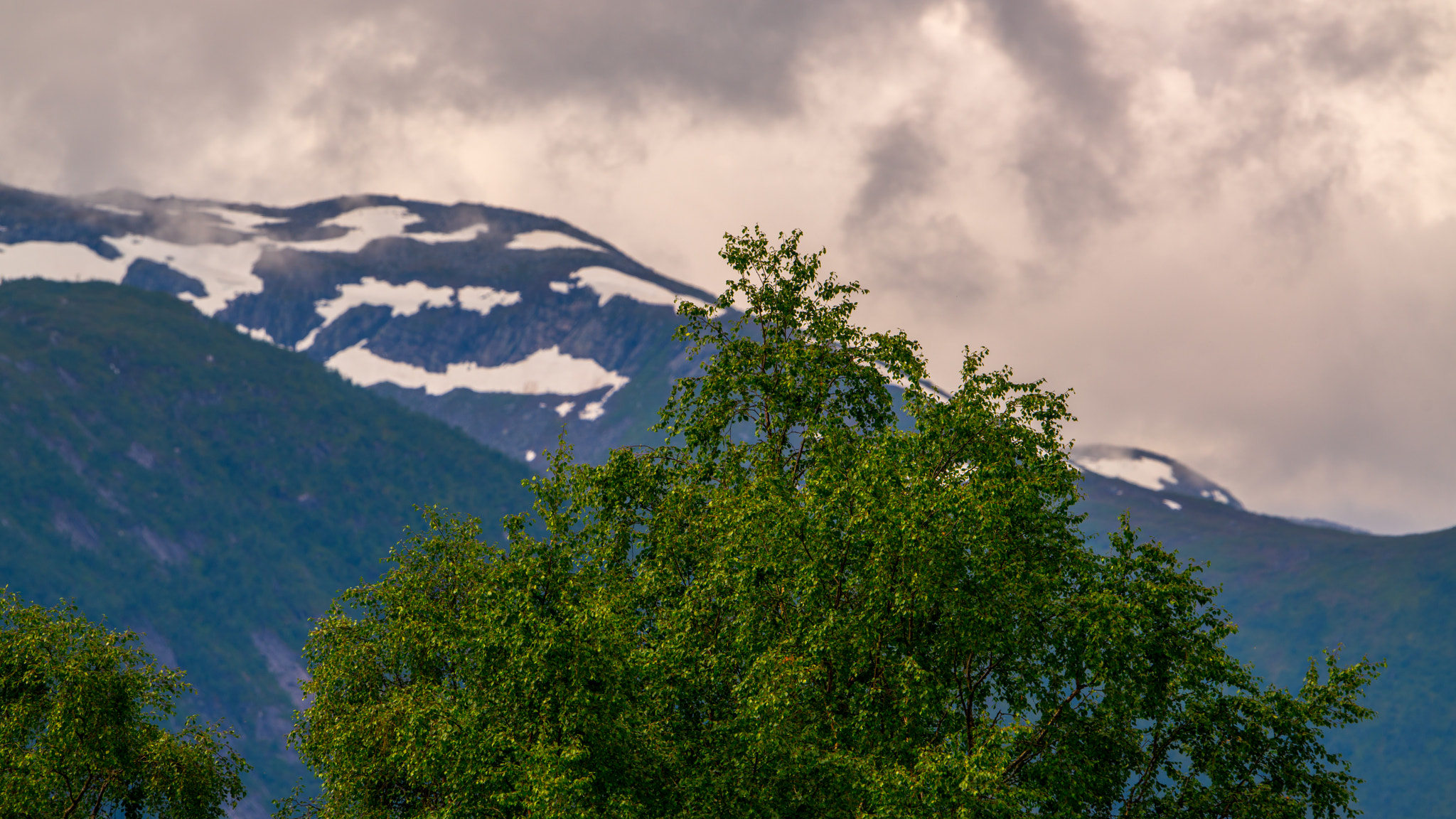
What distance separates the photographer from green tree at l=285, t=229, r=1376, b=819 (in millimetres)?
36125

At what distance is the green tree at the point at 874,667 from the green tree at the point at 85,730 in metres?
7.09

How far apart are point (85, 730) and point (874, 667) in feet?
86.9

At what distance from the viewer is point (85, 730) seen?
44.3 meters

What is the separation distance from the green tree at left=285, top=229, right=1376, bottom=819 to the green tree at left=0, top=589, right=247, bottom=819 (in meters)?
7.09

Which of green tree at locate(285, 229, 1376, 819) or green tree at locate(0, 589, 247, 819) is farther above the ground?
green tree at locate(285, 229, 1376, 819)

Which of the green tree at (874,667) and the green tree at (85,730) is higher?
the green tree at (874,667)

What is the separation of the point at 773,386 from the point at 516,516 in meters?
10.0

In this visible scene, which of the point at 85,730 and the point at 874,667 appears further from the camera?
the point at 85,730

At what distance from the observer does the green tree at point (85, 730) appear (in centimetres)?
4322

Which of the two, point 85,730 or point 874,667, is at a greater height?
point 874,667

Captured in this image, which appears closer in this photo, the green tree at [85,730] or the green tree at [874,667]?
the green tree at [874,667]

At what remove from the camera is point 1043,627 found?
38.2 m

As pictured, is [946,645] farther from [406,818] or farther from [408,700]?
[406,818]

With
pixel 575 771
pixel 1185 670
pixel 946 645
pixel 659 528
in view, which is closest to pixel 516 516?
pixel 659 528
